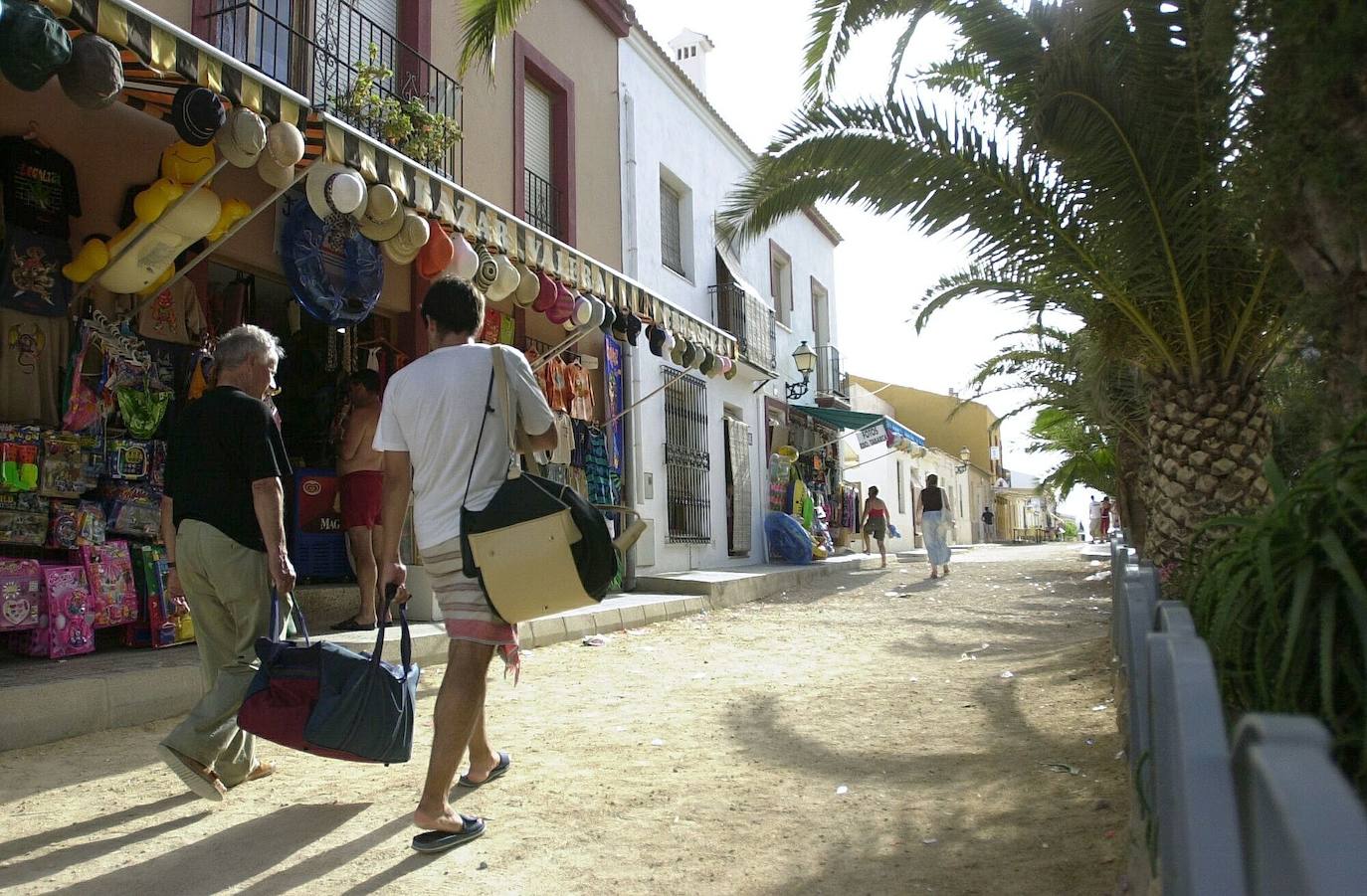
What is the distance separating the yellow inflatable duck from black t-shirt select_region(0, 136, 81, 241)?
0.69 feet

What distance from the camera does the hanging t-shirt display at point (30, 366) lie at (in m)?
5.18

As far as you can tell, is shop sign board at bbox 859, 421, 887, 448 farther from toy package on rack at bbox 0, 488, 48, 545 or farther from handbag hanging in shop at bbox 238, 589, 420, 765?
handbag hanging in shop at bbox 238, 589, 420, 765

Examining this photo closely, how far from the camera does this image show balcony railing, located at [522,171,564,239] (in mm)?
10297

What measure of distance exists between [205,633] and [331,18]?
5955 millimetres

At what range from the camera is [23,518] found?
17.0 feet

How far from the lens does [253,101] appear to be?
15.6 feet

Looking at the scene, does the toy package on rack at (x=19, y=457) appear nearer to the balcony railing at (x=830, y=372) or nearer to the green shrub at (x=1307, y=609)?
the green shrub at (x=1307, y=609)

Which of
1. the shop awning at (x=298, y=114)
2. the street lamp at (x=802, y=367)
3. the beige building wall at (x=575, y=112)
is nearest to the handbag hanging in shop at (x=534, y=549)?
the shop awning at (x=298, y=114)

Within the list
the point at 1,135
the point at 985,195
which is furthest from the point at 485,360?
the point at 1,135

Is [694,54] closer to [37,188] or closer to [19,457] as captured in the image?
[37,188]

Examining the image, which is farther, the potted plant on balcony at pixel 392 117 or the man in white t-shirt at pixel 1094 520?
the man in white t-shirt at pixel 1094 520

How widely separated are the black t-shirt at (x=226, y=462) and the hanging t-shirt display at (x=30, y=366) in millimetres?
2395

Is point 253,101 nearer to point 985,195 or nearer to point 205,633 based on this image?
point 205,633

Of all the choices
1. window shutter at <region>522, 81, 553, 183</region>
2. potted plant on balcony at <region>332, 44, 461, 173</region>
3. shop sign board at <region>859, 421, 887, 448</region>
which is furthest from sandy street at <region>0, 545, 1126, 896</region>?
shop sign board at <region>859, 421, 887, 448</region>
